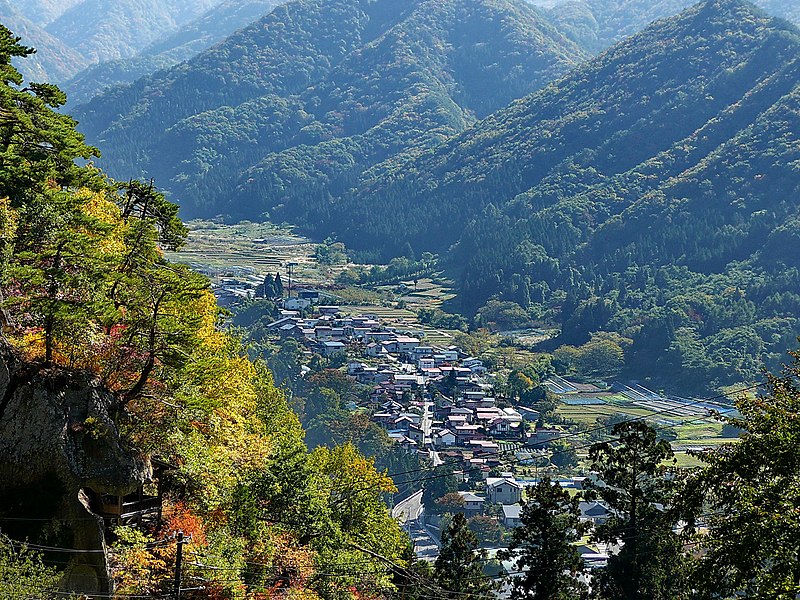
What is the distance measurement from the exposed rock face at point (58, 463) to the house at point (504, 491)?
2195 inches

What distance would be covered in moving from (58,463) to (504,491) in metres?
57.7

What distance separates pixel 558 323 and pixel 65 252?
134 metres

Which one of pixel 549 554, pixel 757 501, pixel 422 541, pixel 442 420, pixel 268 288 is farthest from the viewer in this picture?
pixel 268 288

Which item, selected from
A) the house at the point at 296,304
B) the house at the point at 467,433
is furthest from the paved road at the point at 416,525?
the house at the point at 296,304

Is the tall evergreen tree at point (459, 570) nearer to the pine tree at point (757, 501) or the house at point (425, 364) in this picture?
the pine tree at point (757, 501)

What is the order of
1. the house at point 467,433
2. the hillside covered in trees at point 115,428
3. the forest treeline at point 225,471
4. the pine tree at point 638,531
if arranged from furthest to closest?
the house at point 467,433 → the pine tree at point 638,531 → the hillside covered in trees at point 115,428 → the forest treeline at point 225,471

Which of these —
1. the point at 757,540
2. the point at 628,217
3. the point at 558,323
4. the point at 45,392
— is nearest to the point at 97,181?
the point at 45,392

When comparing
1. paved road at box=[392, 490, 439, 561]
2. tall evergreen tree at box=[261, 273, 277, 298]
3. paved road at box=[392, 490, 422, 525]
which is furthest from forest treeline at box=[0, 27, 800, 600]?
tall evergreen tree at box=[261, 273, 277, 298]

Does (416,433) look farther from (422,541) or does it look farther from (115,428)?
(115,428)

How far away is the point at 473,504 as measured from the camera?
244 ft

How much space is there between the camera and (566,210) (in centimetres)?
19788

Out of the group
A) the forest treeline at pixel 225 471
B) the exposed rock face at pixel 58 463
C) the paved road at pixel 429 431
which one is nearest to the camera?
the forest treeline at pixel 225 471

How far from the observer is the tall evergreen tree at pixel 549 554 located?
30203 millimetres

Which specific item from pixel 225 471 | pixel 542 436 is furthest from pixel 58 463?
pixel 542 436
